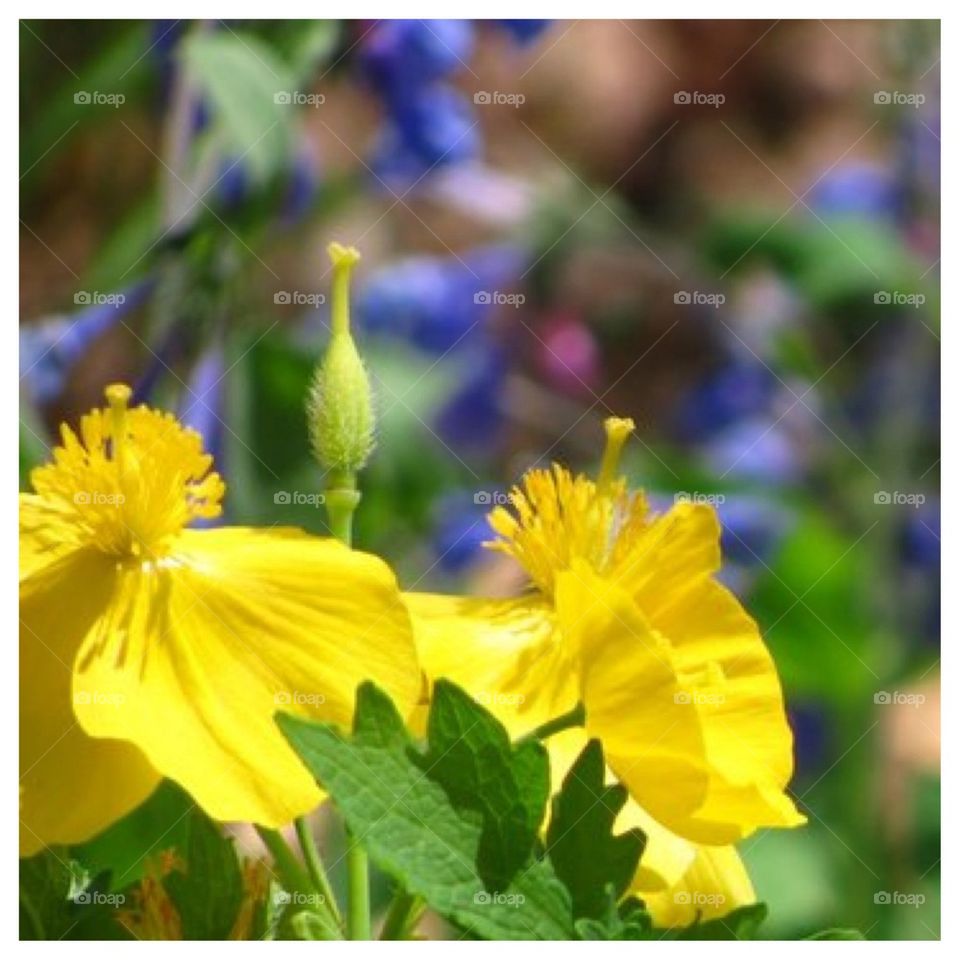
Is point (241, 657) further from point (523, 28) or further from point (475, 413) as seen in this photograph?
point (475, 413)

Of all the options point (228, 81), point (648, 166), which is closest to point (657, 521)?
point (228, 81)

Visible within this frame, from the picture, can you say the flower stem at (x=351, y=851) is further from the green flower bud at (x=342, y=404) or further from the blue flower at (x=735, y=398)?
the blue flower at (x=735, y=398)

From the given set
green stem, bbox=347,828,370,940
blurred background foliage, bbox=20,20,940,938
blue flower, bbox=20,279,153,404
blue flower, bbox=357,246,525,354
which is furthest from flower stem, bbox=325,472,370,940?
blue flower, bbox=357,246,525,354

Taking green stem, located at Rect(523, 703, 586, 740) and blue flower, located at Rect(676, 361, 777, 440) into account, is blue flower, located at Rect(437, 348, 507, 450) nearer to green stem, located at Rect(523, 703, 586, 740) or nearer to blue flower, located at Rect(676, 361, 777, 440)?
blue flower, located at Rect(676, 361, 777, 440)

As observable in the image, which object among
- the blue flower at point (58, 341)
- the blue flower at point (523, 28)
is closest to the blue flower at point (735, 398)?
the blue flower at point (523, 28)

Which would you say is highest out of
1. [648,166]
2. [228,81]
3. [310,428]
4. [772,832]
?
[648,166]

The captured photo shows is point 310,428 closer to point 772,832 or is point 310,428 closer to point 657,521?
point 657,521
